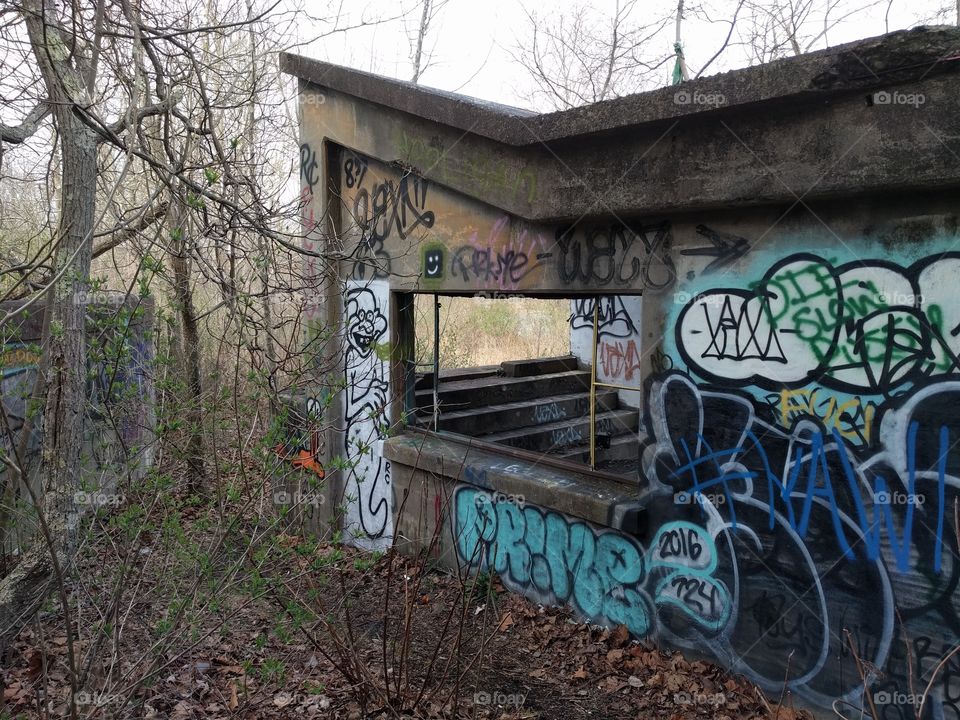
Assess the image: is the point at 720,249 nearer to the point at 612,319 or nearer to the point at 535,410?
the point at 535,410

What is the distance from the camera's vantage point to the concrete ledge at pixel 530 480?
503cm

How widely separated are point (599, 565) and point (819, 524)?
171 centimetres

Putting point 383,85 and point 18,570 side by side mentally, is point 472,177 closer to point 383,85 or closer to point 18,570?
point 383,85

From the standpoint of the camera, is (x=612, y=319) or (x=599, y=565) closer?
(x=599, y=565)

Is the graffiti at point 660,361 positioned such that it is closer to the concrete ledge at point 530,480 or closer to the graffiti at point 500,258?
the concrete ledge at point 530,480


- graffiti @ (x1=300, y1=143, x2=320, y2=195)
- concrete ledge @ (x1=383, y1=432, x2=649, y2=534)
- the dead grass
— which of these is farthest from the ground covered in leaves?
the dead grass

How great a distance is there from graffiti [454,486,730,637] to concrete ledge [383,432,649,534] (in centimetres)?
14

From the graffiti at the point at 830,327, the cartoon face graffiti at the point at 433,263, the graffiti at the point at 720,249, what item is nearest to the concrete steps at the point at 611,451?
the cartoon face graffiti at the point at 433,263

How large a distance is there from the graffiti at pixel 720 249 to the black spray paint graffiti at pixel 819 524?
0.78 m

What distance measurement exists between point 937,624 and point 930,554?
1.16 feet

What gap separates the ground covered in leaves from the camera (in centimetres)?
348

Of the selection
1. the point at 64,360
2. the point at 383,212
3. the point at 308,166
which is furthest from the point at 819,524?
the point at 308,166

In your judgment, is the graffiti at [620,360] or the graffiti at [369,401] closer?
the graffiti at [369,401]

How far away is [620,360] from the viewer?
10656 millimetres
